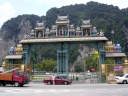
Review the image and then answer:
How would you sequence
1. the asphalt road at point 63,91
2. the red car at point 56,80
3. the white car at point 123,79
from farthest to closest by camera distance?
the white car at point 123,79 < the red car at point 56,80 < the asphalt road at point 63,91

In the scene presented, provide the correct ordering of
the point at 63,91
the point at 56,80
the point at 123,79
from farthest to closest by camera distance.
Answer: the point at 123,79 < the point at 56,80 < the point at 63,91

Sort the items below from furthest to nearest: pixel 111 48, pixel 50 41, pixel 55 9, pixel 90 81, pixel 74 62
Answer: pixel 55 9
pixel 74 62
pixel 111 48
pixel 50 41
pixel 90 81

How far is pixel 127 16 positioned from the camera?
16312 centimetres

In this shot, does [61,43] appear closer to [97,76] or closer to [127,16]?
[97,76]

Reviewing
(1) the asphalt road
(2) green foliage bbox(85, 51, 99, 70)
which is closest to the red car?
(1) the asphalt road

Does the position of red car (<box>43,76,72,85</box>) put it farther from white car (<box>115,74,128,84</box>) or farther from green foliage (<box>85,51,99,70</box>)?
green foliage (<box>85,51,99,70</box>)

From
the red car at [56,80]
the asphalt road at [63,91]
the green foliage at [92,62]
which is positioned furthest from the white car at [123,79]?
the green foliage at [92,62]

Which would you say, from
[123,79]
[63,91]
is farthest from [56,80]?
[63,91]

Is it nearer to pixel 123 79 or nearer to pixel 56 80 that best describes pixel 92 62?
pixel 123 79

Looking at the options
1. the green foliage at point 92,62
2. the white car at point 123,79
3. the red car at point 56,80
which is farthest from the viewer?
the green foliage at point 92,62

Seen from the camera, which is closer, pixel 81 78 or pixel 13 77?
pixel 13 77

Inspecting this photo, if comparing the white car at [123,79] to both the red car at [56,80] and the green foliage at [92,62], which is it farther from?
the green foliage at [92,62]

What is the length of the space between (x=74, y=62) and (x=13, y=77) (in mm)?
103998

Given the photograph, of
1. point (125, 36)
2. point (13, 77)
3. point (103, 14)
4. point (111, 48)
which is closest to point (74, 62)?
point (125, 36)
